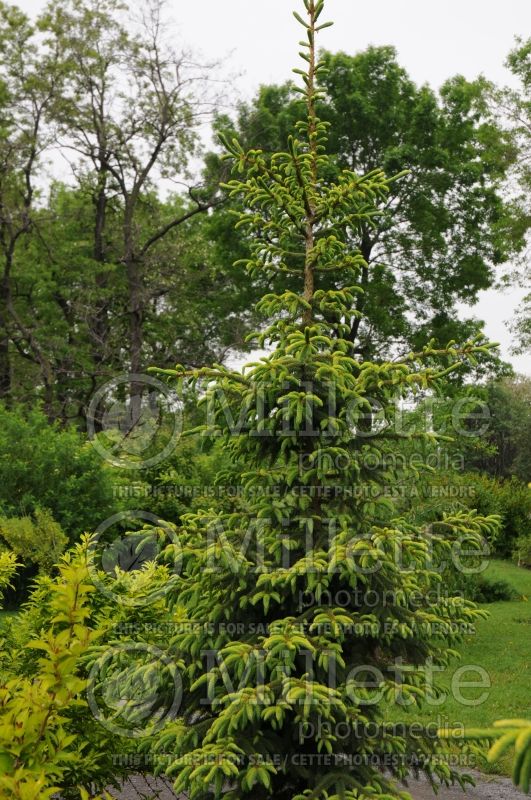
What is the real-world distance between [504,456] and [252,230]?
4777cm

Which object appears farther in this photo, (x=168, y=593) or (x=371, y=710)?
(x=168, y=593)

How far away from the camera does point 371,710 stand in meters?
4.67

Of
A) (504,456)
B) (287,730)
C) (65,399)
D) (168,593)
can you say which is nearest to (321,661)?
(287,730)

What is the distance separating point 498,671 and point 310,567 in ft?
26.2

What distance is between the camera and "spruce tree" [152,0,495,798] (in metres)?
4.29

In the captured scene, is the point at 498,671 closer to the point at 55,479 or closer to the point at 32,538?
the point at 32,538

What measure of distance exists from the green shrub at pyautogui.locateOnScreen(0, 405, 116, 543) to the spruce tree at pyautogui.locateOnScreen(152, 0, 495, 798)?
29.4 ft

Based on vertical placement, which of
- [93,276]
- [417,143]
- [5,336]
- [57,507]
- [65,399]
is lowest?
[57,507]

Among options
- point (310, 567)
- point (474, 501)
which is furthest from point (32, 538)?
point (474, 501)

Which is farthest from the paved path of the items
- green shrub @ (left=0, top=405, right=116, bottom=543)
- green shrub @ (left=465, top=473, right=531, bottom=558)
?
green shrub @ (left=465, top=473, right=531, bottom=558)

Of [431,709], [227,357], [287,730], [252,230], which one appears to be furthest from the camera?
[227,357]

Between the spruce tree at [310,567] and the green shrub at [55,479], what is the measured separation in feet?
29.4

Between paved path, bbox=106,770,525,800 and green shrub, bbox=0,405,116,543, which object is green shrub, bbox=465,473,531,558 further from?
paved path, bbox=106,770,525,800

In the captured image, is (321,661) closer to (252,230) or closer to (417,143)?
(252,230)
